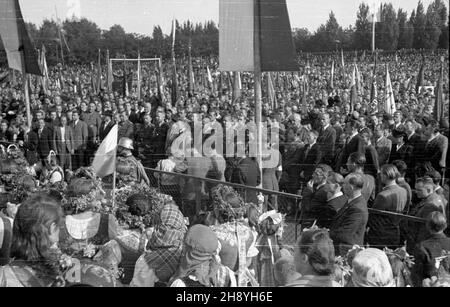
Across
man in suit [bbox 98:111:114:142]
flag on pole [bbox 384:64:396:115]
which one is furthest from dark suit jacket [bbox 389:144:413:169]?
man in suit [bbox 98:111:114:142]

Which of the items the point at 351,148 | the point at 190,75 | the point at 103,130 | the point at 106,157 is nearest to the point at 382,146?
the point at 351,148

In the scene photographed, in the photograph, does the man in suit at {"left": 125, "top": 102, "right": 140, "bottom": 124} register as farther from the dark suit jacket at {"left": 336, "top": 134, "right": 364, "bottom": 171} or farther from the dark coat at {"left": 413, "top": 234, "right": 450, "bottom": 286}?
the dark coat at {"left": 413, "top": 234, "right": 450, "bottom": 286}

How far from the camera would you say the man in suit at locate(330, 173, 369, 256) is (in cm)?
318

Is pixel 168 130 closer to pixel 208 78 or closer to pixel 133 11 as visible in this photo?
pixel 208 78

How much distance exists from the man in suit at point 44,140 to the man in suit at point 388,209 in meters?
2.28

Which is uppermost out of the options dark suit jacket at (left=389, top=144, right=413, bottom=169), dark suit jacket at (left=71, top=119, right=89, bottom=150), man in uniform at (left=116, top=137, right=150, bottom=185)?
dark suit jacket at (left=71, top=119, right=89, bottom=150)

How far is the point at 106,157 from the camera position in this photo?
12.3 ft

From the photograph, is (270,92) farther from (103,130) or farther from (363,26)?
(103,130)

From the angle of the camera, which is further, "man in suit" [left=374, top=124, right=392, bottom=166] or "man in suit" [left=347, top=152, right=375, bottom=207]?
"man in suit" [left=374, top=124, right=392, bottom=166]

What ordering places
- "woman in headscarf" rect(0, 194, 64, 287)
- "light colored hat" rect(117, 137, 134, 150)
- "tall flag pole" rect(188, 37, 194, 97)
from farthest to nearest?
"light colored hat" rect(117, 137, 134, 150)
"tall flag pole" rect(188, 37, 194, 97)
"woman in headscarf" rect(0, 194, 64, 287)

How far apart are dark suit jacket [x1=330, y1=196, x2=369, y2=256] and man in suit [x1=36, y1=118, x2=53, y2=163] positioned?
211cm

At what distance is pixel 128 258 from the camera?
295 centimetres

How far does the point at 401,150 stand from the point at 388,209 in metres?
0.45

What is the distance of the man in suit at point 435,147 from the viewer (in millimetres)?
3117
